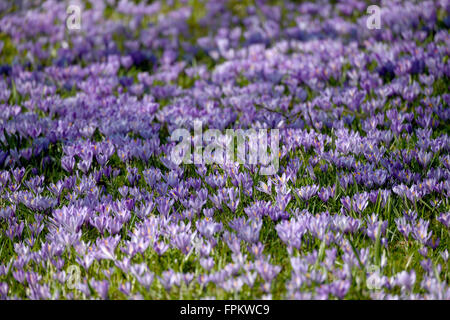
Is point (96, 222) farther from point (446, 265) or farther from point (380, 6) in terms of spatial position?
point (380, 6)

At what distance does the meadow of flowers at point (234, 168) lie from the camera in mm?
3053

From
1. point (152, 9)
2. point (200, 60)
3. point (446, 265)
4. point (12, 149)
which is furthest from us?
point (152, 9)

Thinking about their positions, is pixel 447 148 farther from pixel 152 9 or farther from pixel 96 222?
pixel 152 9

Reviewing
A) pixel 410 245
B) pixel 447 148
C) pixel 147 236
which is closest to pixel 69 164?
pixel 147 236

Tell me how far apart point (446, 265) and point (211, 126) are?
8.96 feet

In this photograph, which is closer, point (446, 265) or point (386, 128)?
point (446, 265)

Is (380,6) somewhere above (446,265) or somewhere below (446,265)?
above

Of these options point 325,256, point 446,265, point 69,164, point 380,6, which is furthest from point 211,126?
point 380,6

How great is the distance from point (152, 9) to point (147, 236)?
7.09m

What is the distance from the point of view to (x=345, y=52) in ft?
22.1

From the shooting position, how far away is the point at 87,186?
13.1 feet

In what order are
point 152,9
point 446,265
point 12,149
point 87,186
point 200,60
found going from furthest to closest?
point 152,9, point 200,60, point 12,149, point 87,186, point 446,265

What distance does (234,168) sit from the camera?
412 centimetres

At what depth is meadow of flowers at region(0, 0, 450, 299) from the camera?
10.0 ft
